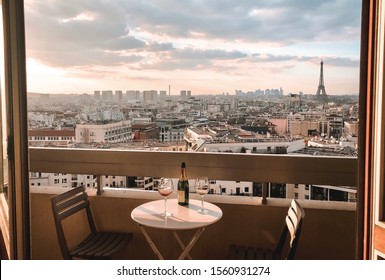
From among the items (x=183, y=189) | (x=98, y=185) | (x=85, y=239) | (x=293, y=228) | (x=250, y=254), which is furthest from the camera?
(x=98, y=185)

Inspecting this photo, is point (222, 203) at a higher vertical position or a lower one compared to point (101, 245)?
higher

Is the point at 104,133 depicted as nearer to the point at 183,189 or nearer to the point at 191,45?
the point at 183,189

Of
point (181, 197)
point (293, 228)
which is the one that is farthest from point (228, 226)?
point (293, 228)

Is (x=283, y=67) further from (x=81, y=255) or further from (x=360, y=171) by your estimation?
(x=81, y=255)

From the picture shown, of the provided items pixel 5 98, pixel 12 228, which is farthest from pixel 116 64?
pixel 12 228

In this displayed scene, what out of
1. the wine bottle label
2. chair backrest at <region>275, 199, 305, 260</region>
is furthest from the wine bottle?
chair backrest at <region>275, 199, 305, 260</region>

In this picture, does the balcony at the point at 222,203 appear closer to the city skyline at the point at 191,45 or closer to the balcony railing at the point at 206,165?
the balcony railing at the point at 206,165
